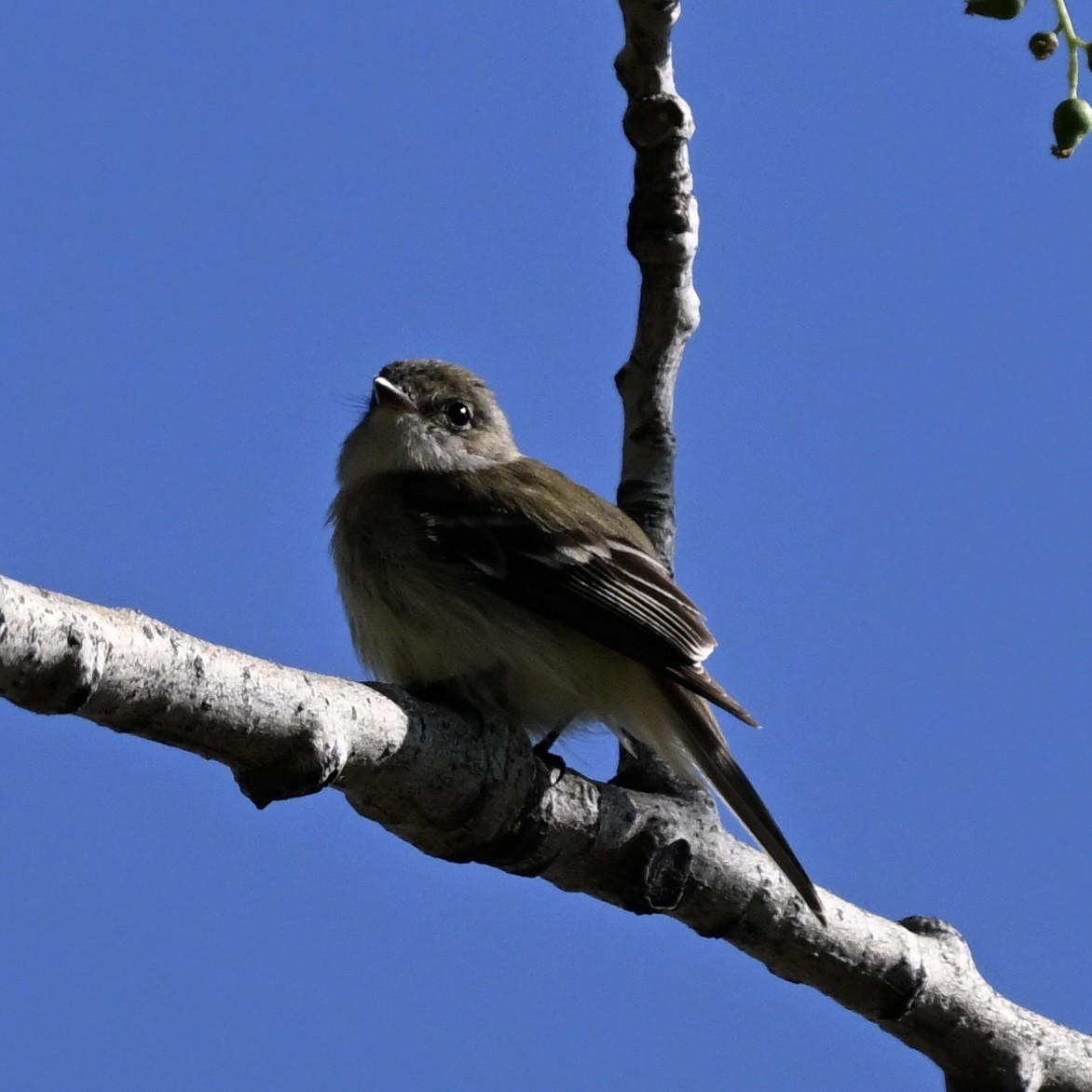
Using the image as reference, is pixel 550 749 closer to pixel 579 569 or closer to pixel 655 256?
pixel 579 569

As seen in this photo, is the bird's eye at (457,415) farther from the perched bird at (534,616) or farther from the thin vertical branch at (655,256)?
the thin vertical branch at (655,256)

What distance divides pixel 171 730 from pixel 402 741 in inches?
26.9

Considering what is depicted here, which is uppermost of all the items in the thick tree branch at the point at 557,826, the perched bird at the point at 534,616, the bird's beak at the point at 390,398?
the bird's beak at the point at 390,398

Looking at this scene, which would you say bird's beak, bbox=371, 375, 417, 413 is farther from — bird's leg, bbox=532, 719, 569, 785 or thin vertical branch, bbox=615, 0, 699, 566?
bird's leg, bbox=532, 719, 569, 785

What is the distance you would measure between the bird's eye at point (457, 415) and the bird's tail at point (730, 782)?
5.99 ft

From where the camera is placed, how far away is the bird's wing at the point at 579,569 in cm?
507

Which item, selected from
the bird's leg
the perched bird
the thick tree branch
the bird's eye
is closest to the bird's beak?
the bird's eye

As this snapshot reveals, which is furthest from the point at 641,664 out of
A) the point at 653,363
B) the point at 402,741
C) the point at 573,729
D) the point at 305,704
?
the point at 305,704

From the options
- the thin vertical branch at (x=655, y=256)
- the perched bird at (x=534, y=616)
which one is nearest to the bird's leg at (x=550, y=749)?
the perched bird at (x=534, y=616)

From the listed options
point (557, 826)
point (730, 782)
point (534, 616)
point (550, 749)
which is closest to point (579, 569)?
point (534, 616)

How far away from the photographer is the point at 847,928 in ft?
13.8

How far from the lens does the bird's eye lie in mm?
6555

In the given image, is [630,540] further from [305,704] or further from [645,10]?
[305,704]

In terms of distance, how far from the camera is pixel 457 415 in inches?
259
